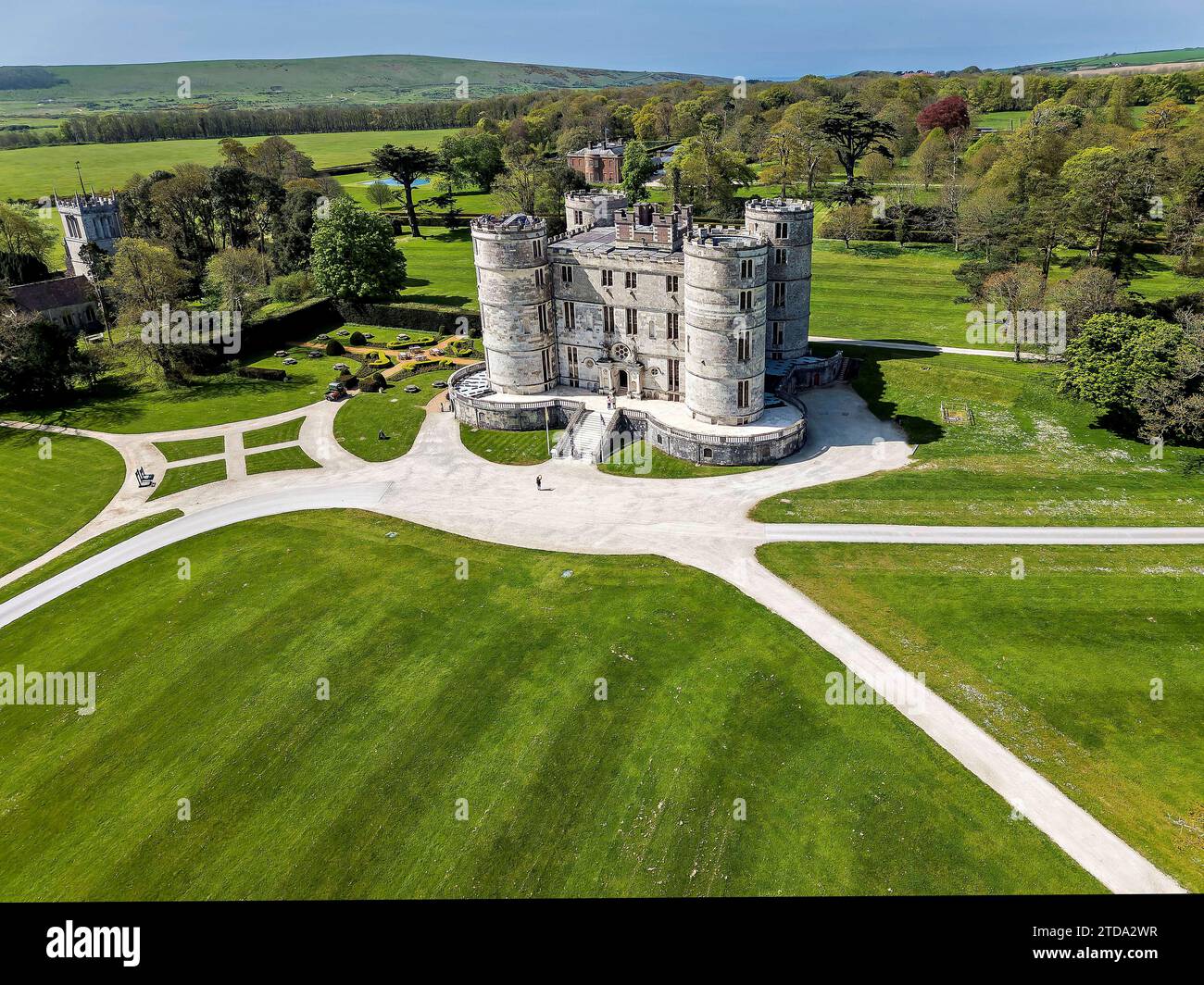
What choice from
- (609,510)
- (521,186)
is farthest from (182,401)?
(521,186)

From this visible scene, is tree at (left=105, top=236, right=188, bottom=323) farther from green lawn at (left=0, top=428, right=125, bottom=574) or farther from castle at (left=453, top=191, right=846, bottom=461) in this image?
castle at (left=453, top=191, right=846, bottom=461)

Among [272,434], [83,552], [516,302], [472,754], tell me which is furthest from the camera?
[272,434]

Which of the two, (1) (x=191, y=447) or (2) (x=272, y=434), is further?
(2) (x=272, y=434)

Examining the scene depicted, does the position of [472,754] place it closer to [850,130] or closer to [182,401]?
[182,401]

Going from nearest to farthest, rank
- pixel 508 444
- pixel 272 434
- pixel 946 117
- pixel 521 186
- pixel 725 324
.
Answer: pixel 725 324 < pixel 508 444 < pixel 272 434 < pixel 521 186 < pixel 946 117

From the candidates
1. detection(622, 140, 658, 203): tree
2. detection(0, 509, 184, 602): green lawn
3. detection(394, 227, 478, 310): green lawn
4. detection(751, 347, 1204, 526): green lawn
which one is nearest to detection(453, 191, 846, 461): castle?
detection(751, 347, 1204, 526): green lawn

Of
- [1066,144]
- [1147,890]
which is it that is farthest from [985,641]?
[1066,144]
